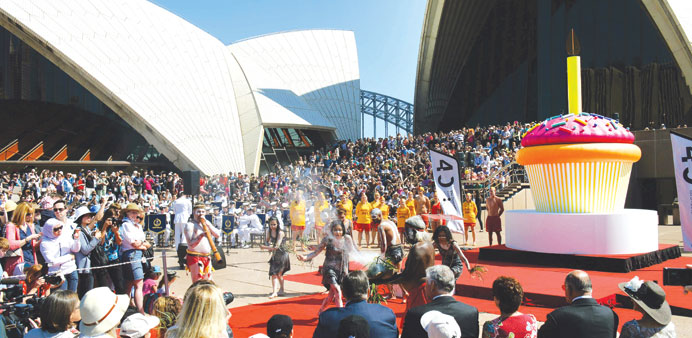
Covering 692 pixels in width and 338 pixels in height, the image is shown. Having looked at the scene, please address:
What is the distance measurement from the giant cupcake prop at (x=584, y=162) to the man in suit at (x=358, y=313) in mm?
7072

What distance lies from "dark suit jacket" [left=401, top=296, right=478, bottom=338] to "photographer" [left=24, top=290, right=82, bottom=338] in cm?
207

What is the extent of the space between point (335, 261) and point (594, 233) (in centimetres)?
503

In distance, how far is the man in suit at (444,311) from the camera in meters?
3.44

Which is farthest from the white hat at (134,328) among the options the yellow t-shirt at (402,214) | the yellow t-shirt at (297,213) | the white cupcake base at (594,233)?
the yellow t-shirt at (402,214)

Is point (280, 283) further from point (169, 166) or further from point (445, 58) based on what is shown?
point (445, 58)

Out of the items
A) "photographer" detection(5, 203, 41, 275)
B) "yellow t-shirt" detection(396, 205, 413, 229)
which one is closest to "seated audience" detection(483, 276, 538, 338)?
"photographer" detection(5, 203, 41, 275)

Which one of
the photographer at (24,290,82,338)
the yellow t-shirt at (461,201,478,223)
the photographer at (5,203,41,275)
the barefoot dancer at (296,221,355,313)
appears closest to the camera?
the photographer at (24,290,82,338)

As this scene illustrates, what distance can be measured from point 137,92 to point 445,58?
21396 mm

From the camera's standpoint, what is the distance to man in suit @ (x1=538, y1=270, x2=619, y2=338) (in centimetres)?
322

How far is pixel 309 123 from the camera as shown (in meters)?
37.0

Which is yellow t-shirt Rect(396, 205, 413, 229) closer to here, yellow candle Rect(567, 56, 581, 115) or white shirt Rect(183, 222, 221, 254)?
yellow candle Rect(567, 56, 581, 115)

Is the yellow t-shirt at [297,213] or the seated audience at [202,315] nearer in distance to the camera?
the seated audience at [202,315]

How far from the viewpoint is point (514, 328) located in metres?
3.20

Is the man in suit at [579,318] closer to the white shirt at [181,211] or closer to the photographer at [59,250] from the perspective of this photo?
the photographer at [59,250]
